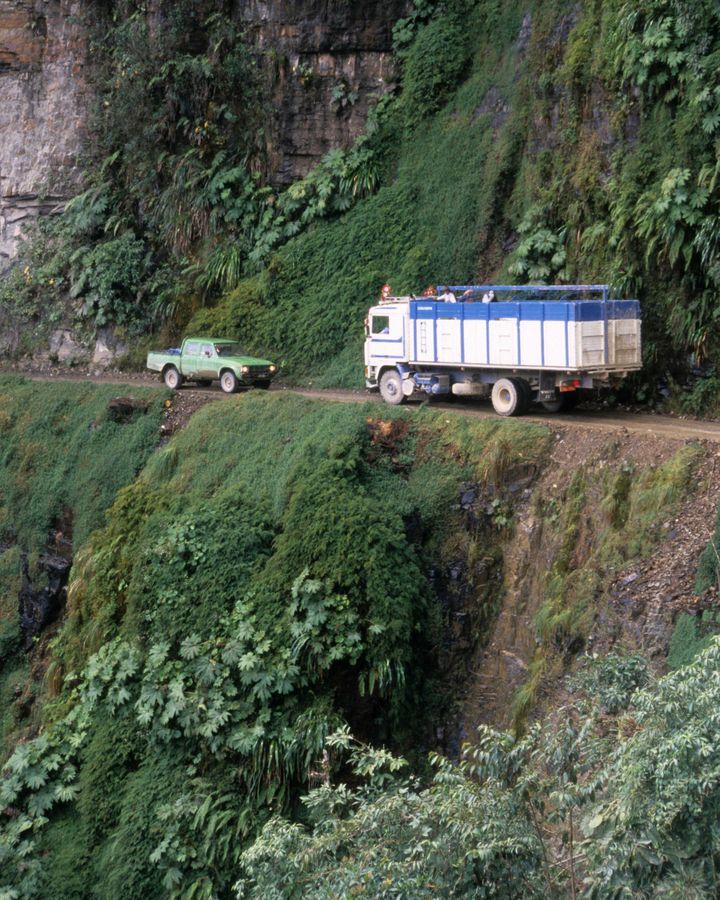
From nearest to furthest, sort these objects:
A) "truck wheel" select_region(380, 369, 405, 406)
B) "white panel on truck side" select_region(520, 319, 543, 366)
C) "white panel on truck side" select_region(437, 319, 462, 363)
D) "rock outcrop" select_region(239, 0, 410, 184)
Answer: "white panel on truck side" select_region(520, 319, 543, 366) → "white panel on truck side" select_region(437, 319, 462, 363) → "truck wheel" select_region(380, 369, 405, 406) → "rock outcrop" select_region(239, 0, 410, 184)

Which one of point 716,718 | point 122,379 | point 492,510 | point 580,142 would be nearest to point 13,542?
point 122,379

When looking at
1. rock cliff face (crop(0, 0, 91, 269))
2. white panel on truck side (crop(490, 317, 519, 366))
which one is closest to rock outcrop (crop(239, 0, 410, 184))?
rock cliff face (crop(0, 0, 91, 269))

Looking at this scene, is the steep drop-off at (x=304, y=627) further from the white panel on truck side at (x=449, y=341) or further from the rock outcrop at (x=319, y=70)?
the rock outcrop at (x=319, y=70)

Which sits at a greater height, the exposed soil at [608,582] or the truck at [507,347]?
the truck at [507,347]

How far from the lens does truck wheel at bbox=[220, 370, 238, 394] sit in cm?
2308

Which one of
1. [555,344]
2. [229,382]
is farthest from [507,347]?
[229,382]

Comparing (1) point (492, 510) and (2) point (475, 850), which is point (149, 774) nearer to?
(1) point (492, 510)

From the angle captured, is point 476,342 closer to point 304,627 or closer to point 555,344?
point 555,344

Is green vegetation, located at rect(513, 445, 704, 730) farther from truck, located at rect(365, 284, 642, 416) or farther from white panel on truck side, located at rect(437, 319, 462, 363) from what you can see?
white panel on truck side, located at rect(437, 319, 462, 363)

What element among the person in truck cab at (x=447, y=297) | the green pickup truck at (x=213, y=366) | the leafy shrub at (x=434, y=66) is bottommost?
the green pickup truck at (x=213, y=366)

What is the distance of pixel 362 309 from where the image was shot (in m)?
25.2

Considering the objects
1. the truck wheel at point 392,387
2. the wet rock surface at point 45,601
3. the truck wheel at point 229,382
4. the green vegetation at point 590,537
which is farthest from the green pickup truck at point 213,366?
the green vegetation at point 590,537

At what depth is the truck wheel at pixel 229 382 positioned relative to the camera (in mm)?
23078

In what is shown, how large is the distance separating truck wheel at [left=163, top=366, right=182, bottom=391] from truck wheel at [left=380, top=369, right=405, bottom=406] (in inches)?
243
